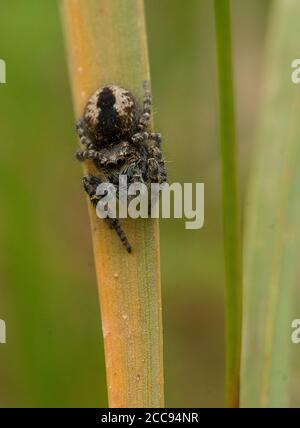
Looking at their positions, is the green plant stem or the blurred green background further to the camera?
the blurred green background

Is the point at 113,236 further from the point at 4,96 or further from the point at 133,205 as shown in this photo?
the point at 4,96

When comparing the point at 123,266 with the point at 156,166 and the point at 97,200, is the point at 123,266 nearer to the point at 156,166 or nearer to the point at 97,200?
the point at 97,200

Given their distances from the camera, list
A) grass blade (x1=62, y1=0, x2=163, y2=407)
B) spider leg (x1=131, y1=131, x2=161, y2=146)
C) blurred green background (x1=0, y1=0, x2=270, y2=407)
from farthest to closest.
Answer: blurred green background (x1=0, y1=0, x2=270, y2=407)
spider leg (x1=131, y1=131, x2=161, y2=146)
grass blade (x1=62, y1=0, x2=163, y2=407)

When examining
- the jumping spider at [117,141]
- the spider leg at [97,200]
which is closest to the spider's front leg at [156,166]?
the jumping spider at [117,141]

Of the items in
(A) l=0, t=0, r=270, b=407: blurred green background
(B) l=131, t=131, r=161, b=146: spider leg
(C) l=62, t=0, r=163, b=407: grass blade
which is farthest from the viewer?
(A) l=0, t=0, r=270, b=407: blurred green background

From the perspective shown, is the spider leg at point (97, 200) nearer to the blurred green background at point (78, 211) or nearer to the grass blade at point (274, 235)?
the grass blade at point (274, 235)

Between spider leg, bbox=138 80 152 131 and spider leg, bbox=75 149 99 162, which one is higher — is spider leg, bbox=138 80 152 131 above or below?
above

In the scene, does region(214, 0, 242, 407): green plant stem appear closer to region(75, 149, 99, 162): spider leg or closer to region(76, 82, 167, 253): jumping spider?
region(76, 82, 167, 253): jumping spider

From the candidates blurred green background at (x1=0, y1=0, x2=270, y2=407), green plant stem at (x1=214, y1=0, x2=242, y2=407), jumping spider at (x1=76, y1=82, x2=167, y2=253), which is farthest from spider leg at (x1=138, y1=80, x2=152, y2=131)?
blurred green background at (x1=0, y1=0, x2=270, y2=407)
